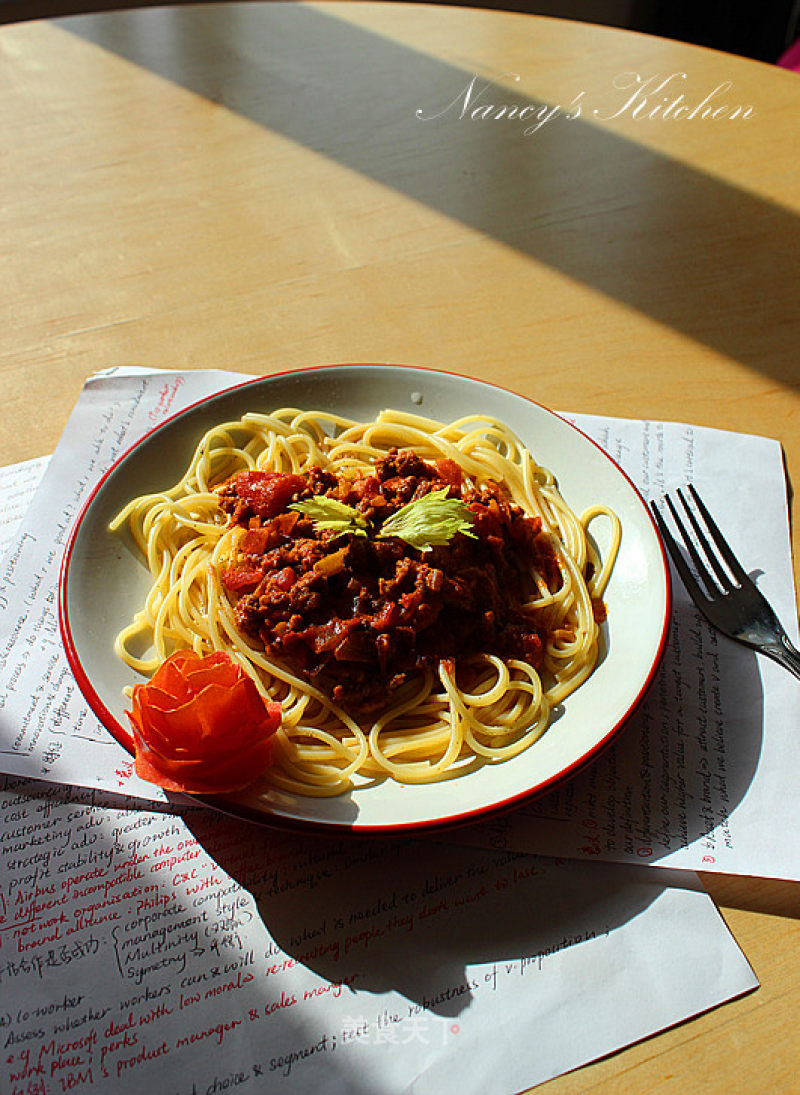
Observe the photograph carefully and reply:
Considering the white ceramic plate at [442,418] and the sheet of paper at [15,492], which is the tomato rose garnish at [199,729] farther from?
the sheet of paper at [15,492]

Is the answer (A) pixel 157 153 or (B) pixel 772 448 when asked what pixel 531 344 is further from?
(A) pixel 157 153

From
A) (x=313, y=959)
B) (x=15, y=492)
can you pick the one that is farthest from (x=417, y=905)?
(x=15, y=492)

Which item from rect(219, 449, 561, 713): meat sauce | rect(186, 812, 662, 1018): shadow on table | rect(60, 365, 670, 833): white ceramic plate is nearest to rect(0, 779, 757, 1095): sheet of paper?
rect(186, 812, 662, 1018): shadow on table

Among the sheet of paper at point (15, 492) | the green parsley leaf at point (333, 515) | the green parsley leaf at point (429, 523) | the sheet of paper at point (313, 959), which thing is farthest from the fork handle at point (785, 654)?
the sheet of paper at point (15, 492)

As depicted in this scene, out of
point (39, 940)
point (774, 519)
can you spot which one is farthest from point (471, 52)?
point (39, 940)

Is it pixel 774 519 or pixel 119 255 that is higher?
pixel 774 519

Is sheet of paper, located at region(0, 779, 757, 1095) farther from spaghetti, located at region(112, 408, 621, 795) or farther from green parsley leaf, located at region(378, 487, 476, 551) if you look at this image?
green parsley leaf, located at region(378, 487, 476, 551)
